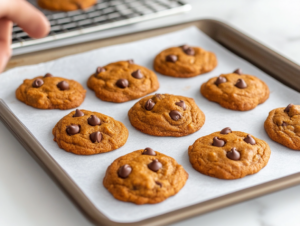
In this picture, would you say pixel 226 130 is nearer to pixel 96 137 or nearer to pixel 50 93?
pixel 96 137

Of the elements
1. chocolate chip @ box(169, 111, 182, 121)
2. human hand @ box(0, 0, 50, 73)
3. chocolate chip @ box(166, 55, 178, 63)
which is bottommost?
chocolate chip @ box(169, 111, 182, 121)

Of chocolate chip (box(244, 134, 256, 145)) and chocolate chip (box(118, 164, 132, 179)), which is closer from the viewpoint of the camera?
chocolate chip (box(118, 164, 132, 179))

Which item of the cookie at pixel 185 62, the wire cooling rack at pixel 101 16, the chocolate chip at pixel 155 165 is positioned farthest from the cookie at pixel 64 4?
the chocolate chip at pixel 155 165

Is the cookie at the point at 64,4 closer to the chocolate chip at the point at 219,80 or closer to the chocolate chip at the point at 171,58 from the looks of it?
the chocolate chip at the point at 171,58

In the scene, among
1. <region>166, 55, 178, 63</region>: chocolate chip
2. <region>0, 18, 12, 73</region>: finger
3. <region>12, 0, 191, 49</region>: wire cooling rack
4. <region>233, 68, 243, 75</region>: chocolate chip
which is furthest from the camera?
<region>12, 0, 191, 49</region>: wire cooling rack

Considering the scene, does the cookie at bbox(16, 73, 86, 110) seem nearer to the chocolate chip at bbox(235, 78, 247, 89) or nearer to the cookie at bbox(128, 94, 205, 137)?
the cookie at bbox(128, 94, 205, 137)

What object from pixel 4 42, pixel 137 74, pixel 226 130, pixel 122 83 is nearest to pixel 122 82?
pixel 122 83

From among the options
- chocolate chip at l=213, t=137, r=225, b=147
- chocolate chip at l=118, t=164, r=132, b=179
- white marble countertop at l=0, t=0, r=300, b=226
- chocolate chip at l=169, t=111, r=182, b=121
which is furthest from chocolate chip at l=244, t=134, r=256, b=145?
chocolate chip at l=118, t=164, r=132, b=179
